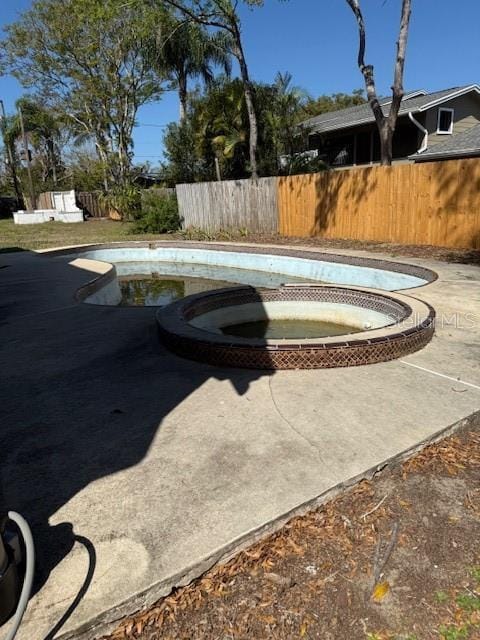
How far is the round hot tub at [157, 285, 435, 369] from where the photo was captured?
12.4 feet

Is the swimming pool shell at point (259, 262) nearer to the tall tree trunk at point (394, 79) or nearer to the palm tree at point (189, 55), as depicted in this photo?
the tall tree trunk at point (394, 79)

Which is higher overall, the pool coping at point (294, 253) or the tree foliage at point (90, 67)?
the tree foliage at point (90, 67)

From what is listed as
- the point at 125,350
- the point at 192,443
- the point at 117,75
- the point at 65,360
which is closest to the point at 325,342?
the point at 192,443

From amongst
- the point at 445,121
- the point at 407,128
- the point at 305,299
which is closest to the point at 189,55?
the point at 407,128

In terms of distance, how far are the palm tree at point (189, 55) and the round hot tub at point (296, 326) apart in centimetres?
1622

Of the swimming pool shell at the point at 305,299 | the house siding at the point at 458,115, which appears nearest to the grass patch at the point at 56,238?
the swimming pool shell at the point at 305,299

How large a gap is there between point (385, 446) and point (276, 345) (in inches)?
55.9

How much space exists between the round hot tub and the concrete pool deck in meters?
0.13

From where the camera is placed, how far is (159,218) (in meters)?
17.7

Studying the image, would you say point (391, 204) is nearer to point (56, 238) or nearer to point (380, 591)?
point (380, 591)

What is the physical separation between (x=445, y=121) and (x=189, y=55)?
43.9 ft

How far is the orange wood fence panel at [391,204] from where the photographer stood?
9672 mm

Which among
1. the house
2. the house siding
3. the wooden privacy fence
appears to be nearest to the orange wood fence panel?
the wooden privacy fence

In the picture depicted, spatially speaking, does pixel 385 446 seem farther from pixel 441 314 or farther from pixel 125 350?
pixel 441 314
